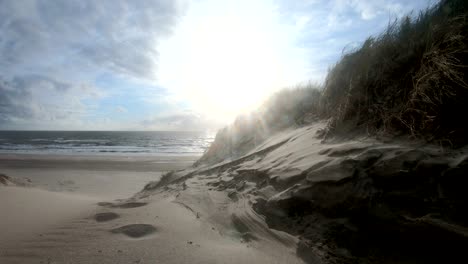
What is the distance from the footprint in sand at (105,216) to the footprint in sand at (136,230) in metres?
0.52

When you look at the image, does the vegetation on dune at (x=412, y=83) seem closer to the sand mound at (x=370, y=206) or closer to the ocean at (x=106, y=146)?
the sand mound at (x=370, y=206)

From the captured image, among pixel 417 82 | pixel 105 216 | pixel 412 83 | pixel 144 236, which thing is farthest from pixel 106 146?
pixel 417 82

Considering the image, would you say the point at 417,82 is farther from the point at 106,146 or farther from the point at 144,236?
the point at 106,146

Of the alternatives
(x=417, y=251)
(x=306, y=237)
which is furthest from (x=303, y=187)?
(x=417, y=251)

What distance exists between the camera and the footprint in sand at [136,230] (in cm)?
278

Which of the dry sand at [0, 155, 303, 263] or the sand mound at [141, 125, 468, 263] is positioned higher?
the sand mound at [141, 125, 468, 263]

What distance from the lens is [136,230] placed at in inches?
112

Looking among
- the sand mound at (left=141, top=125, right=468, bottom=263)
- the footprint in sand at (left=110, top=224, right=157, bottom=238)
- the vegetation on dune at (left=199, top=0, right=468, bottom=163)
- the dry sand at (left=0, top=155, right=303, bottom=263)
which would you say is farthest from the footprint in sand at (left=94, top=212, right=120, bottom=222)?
the vegetation on dune at (left=199, top=0, right=468, bottom=163)

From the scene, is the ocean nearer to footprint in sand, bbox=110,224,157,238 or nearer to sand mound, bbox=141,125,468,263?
footprint in sand, bbox=110,224,157,238

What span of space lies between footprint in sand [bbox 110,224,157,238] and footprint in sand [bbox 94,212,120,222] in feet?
1.70

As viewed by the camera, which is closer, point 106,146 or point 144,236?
point 144,236

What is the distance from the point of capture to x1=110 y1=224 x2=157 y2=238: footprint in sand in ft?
9.11

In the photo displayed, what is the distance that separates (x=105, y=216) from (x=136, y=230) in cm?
79

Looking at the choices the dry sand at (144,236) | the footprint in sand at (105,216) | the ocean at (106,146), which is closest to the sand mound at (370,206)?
the dry sand at (144,236)
